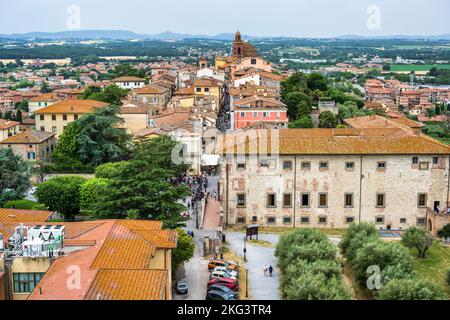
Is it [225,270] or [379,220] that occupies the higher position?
[225,270]

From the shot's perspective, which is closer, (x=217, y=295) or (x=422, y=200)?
(x=217, y=295)

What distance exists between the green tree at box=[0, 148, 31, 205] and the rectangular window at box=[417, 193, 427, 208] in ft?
82.2

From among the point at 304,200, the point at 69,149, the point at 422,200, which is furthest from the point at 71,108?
the point at 422,200

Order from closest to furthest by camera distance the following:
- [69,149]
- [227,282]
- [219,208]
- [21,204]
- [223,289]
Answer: [223,289] < [227,282] < [219,208] < [21,204] < [69,149]

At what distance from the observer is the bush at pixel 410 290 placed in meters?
21.4

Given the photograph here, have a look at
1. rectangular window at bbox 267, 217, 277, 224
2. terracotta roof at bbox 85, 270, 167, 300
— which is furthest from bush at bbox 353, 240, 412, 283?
terracotta roof at bbox 85, 270, 167, 300

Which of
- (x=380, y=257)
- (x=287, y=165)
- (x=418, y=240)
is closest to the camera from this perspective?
(x=380, y=257)

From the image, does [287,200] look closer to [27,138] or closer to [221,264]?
[221,264]

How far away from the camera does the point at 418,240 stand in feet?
103

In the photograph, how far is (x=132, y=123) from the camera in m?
62.5

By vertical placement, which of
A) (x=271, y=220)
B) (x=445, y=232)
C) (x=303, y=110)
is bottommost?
(x=445, y=232)

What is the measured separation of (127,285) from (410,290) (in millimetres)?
10177
